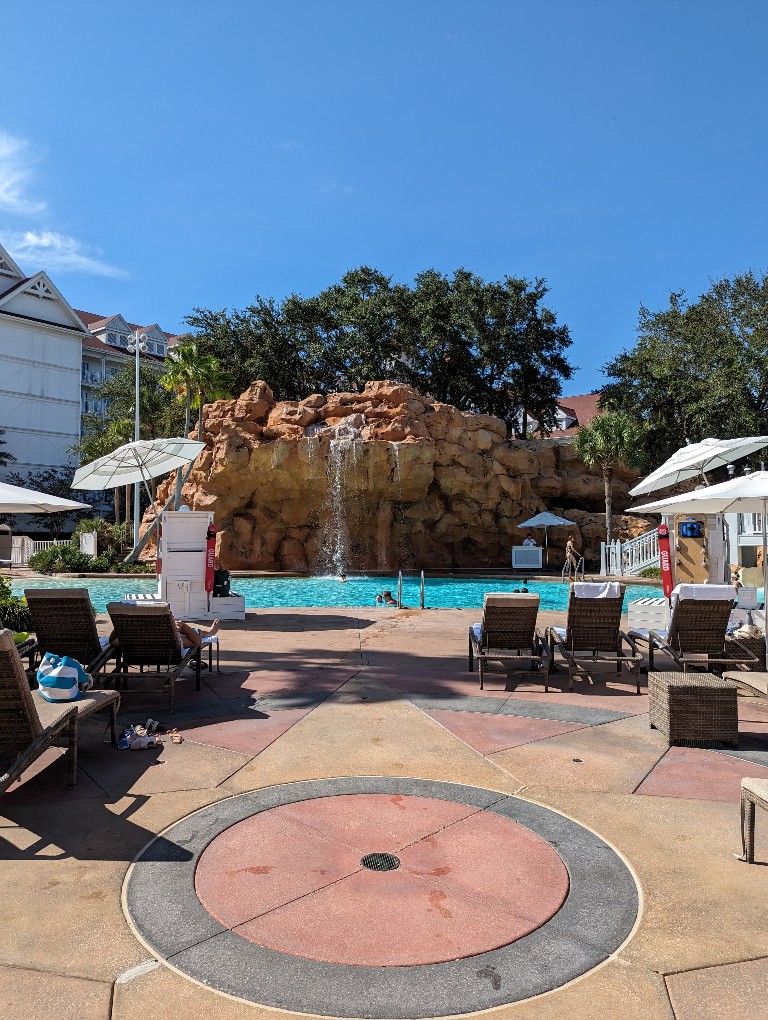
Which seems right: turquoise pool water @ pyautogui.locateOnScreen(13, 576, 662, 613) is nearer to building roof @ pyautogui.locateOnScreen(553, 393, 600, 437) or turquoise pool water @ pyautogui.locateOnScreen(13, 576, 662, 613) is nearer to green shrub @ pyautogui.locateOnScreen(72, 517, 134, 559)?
green shrub @ pyautogui.locateOnScreen(72, 517, 134, 559)

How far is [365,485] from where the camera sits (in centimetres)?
3014

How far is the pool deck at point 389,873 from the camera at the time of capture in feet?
8.85

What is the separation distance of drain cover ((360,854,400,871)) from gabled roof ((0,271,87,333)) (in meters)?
57.1

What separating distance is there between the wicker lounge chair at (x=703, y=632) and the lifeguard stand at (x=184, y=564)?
7.93m

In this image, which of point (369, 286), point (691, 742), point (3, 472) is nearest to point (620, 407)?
point (369, 286)

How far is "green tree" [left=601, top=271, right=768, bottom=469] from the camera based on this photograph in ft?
101

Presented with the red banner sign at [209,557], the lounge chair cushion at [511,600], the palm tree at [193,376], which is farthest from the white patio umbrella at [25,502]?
the palm tree at [193,376]

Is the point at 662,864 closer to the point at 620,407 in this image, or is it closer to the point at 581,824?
the point at 581,824

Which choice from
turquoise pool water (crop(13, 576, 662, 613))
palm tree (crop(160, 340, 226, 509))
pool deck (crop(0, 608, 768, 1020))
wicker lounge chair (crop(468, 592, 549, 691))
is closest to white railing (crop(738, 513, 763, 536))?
turquoise pool water (crop(13, 576, 662, 613))

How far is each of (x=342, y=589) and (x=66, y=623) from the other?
16.9 metres

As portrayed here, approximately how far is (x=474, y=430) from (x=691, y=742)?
26.2m

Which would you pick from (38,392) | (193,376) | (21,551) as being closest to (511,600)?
(193,376)

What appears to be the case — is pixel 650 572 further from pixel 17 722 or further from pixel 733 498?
pixel 17 722

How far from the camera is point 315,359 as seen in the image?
42.3 m
